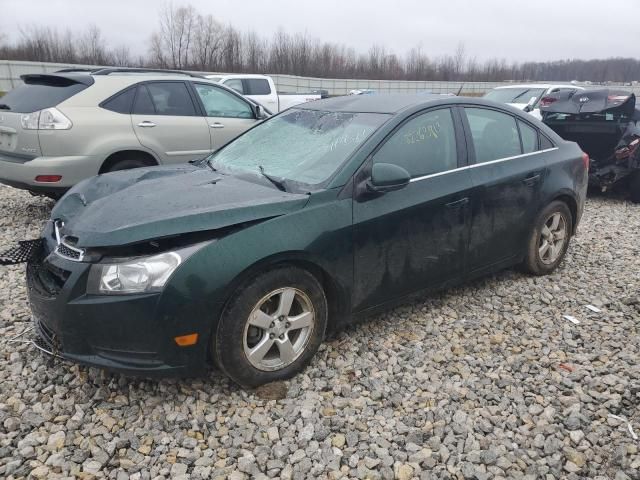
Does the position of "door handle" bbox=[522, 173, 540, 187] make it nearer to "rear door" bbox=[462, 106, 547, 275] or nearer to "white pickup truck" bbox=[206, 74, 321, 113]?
"rear door" bbox=[462, 106, 547, 275]

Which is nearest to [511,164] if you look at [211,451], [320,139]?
[320,139]

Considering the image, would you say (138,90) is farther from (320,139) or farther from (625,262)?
(625,262)

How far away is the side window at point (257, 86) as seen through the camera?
541 inches

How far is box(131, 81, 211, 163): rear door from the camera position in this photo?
239 inches

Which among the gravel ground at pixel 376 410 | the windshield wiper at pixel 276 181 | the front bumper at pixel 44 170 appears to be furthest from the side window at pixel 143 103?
the windshield wiper at pixel 276 181

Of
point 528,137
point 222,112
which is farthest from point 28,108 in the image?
point 528,137

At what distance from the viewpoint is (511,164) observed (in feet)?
12.9

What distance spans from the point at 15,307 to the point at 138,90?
3.41m

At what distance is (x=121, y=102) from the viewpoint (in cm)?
598

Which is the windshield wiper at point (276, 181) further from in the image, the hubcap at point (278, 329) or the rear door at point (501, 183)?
the rear door at point (501, 183)

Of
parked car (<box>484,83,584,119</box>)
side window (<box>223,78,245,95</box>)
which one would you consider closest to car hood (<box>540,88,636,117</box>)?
parked car (<box>484,83,584,119</box>)

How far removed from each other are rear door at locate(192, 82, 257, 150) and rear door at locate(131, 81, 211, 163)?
0.12m

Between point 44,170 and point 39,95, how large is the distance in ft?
3.17

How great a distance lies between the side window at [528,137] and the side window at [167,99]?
4220mm
